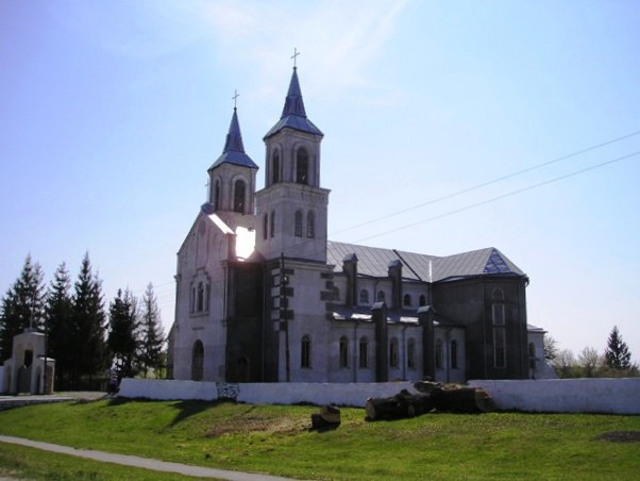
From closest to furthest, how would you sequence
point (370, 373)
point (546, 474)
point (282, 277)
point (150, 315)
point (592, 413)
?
point (546, 474) < point (592, 413) < point (282, 277) < point (370, 373) < point (150, 315)

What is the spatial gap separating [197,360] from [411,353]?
1447 cm

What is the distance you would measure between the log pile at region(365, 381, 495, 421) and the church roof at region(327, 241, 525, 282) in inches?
1003

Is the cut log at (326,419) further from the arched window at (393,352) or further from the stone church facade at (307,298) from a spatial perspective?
the arched window at (393,352)

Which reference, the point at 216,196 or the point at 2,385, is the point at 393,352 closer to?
the point at 216,196

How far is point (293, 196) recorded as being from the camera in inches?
1724

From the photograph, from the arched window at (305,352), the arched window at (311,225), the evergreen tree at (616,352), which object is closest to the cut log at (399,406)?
the arched window at (305,352)

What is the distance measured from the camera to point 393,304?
51.8 metres

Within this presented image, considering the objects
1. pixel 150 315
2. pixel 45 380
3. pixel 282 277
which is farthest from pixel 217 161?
pixel 150 315

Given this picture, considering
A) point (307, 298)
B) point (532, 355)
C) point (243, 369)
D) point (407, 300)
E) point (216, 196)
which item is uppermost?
point (216, 196)

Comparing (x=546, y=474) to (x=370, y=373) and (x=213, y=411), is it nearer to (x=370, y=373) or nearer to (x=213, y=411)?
(x=213, y=411)

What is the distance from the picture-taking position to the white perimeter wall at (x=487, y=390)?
2052 cm

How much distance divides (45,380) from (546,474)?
1680 inches

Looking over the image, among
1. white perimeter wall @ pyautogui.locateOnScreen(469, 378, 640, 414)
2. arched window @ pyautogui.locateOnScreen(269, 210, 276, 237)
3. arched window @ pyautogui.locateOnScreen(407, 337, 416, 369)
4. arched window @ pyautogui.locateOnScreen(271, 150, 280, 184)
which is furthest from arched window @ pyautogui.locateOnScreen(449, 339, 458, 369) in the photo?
white perimeter wall @ pyautogui.locateOnScreen(469, 378, 640, 414)

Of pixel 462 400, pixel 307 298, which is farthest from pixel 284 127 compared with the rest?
pixel 462 400
